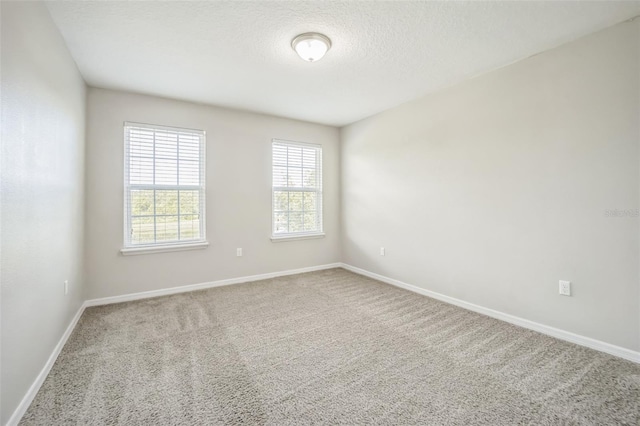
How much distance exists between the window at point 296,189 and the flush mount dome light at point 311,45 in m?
2.13

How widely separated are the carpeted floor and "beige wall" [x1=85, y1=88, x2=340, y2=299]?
63 centimetres

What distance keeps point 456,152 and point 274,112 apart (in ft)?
8.43

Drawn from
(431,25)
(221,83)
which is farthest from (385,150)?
(221,83)

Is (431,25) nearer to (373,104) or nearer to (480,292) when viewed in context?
(373,104)

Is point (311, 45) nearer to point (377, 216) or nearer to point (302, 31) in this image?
point (302, 31)

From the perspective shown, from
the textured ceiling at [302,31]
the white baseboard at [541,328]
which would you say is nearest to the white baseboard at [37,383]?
the textured ceiling at [302,31]

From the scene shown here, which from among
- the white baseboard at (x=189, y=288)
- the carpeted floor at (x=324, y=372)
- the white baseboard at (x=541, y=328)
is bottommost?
the carpeted floor at (x=324, y=372)

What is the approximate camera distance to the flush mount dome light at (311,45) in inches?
88.7

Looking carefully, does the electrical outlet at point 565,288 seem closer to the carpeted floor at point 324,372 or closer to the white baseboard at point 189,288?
the carpeted floor at point 324,372

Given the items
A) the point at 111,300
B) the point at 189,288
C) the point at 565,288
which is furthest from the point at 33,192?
the point at 565,288

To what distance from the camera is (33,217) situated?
176cm

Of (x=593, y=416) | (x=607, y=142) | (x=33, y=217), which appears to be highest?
(x=607, y=142)

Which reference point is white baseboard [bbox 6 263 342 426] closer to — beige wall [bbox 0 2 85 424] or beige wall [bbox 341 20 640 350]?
beige wall [bbox 0 2 85 424]

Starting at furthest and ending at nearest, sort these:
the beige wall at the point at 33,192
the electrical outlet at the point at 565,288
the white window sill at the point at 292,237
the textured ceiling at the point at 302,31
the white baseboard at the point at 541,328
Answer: the white window sill at the point at 292,237 < the electrical outlet at the point at 565,288 < the white baseboard at the point at 541,328 < the textured ceiling at the point at 302,31 < the beige wall at the point at 33,192
